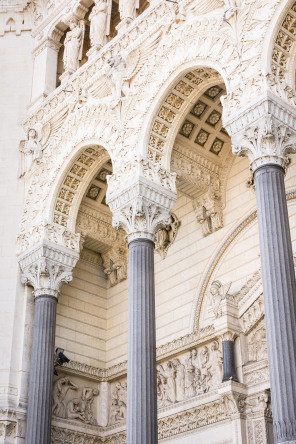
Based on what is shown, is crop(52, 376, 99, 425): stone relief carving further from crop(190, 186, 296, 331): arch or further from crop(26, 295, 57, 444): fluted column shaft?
crop(190, 186, 296, 331): arch

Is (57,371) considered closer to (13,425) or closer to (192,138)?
(13,425)

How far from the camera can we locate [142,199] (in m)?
14.4

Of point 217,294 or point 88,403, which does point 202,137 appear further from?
point 88,403

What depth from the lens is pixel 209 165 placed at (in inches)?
681

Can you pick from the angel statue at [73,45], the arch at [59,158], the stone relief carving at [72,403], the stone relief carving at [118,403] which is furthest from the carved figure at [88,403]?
the angel statue at [73,45]

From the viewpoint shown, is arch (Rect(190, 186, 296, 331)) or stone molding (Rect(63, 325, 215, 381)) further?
arch (Rect(190, 186, 296, 331))

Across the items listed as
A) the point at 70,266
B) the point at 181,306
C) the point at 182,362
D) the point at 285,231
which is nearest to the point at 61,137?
the point at 70,266

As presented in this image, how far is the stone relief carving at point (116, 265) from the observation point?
64.4ft

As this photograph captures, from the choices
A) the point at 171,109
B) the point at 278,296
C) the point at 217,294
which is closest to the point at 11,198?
the point at 171,109

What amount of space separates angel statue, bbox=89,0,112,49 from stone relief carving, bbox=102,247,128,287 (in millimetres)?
5435

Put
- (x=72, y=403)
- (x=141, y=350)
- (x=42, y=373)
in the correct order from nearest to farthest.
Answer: (x=141, y=350) < (x=42, y=373) < (x=72, y=403)

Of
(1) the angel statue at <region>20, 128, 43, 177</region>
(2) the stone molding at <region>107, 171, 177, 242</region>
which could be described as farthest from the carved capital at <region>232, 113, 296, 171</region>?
(1) the angel statue at <region>20, 128, 43, 177</region>

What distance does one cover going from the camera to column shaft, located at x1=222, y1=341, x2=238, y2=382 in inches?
585

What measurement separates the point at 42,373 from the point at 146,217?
4318 mm
